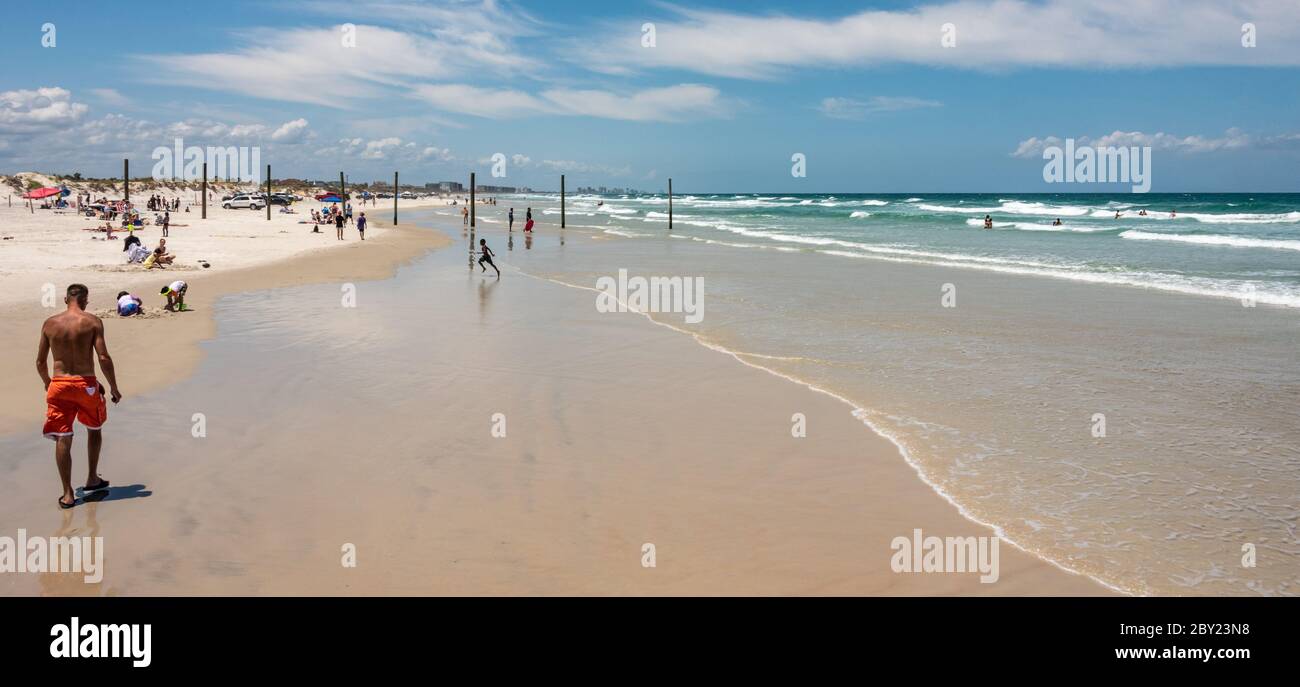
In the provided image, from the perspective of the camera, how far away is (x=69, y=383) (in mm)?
5953

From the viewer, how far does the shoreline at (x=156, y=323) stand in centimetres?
958

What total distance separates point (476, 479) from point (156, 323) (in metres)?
9.83

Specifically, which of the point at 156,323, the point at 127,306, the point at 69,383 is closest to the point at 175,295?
the point at 127,306

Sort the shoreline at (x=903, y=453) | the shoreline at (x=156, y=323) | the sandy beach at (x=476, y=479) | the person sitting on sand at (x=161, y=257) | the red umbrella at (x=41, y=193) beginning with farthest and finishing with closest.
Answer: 1. the red umbrella at (x=41, y=193)
2. the person sitting on sand at (x=161, y=257)
3. the shoreline at (x=156, y=323)
4. the shoreline at (x=903, y=453)
5. the sandy beach at (x=476, y=479)

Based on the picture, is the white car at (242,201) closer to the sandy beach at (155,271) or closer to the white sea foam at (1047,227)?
the sandy beach at (155,271)

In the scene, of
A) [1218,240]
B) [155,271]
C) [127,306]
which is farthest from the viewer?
[1218,240]

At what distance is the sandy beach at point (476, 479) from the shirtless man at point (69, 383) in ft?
1.39

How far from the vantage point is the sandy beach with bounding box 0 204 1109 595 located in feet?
16.8

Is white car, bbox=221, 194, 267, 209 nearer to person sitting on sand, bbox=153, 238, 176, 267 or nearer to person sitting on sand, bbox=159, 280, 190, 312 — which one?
person sitting on sand, bbox=153, 238, 176, 267

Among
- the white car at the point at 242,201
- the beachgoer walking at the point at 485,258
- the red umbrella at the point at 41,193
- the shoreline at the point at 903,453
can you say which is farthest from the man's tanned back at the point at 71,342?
the white car at the point at 242,201

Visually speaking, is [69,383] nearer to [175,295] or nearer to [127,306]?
[127,306]
